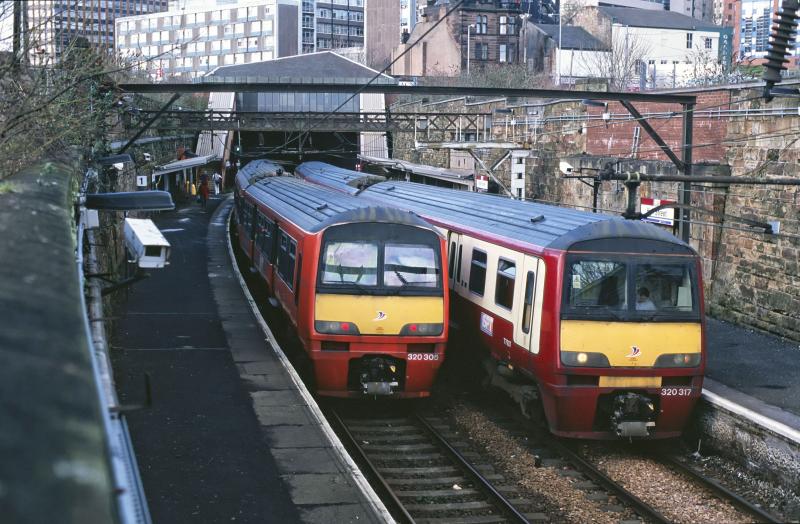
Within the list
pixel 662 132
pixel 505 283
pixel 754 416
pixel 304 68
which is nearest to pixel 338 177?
pixel 662 132

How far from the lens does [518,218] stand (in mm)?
13055

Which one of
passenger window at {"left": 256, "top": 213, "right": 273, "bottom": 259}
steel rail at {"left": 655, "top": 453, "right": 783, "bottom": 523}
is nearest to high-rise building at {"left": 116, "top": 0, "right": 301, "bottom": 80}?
passenger window at {"left": 256, "top": 213, "right": 273, "bottom": 259}

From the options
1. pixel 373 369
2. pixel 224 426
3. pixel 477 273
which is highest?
pixel 477 273

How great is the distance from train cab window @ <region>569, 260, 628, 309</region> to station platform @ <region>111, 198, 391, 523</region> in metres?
3.27

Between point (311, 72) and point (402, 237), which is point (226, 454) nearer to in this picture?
point (402, 237)

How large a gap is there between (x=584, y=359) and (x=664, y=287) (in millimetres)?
1300

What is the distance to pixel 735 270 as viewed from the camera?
1905 cm

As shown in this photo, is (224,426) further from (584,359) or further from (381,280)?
(584,359)

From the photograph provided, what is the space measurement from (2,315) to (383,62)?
10254 centimetres

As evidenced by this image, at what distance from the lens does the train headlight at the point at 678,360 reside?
1088 centimetres

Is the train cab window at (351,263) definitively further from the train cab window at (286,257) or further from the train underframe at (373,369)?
the train cab window at (286,257)

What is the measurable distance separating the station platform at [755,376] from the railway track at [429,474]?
120 inches

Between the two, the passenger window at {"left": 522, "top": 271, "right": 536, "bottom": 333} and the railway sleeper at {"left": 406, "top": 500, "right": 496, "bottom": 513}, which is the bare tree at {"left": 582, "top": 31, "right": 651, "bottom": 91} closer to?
the passenger window at {"left": 522, "top": 271, "right": 536, "bottom": 333}

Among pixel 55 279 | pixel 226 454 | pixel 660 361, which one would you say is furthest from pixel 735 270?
pixel 55 279
